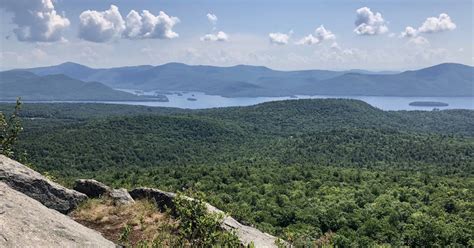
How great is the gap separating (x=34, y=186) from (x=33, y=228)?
6825 millimetres

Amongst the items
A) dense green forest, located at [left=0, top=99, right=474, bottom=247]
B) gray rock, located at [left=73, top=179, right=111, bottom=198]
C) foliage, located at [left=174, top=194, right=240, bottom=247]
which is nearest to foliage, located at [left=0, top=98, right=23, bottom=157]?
gray rock, located at [left=73, top=179, right=111, bottom=198]

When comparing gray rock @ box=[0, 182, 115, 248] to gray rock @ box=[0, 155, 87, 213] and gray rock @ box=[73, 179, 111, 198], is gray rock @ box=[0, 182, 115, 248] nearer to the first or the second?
gray rock @ box=[0, 155, 87, 213]

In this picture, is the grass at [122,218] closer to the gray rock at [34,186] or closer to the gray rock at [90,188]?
the gray rock at [34,186]

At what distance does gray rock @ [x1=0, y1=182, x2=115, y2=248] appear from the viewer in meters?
10.0

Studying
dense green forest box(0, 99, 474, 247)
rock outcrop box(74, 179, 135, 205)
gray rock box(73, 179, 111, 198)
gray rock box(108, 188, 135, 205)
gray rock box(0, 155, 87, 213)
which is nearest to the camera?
gray rock box(0, 155, 87, 213)

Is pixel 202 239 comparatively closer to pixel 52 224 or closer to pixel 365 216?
pixel 52 224

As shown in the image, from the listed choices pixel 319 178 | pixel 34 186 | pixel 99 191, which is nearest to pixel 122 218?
pixel 99 191

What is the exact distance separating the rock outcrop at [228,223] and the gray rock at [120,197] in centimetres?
75

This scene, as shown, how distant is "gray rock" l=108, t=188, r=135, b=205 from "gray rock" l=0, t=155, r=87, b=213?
7.75 ft

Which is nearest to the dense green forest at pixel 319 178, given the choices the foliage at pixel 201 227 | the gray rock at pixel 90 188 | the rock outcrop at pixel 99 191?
the foliage at pixel 201 227

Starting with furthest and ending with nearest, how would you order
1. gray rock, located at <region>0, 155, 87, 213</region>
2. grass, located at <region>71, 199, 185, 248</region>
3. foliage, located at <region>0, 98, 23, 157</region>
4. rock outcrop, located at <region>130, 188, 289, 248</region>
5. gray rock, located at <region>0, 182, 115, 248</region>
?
foliage, located at <region>0, 98, 23, 157</region>
grass, located at <region>71, 199, 185, 248</region>
rock outcrop, located at <region>130, 188, 289, 248</region>
gray rock, located at <region>0, 155, 87, 213</region>
gray rock, located at <region>0, 182, 115, 248</region>

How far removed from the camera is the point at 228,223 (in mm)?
18328

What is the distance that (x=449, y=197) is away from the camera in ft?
248

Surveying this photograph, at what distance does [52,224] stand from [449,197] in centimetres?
7872
